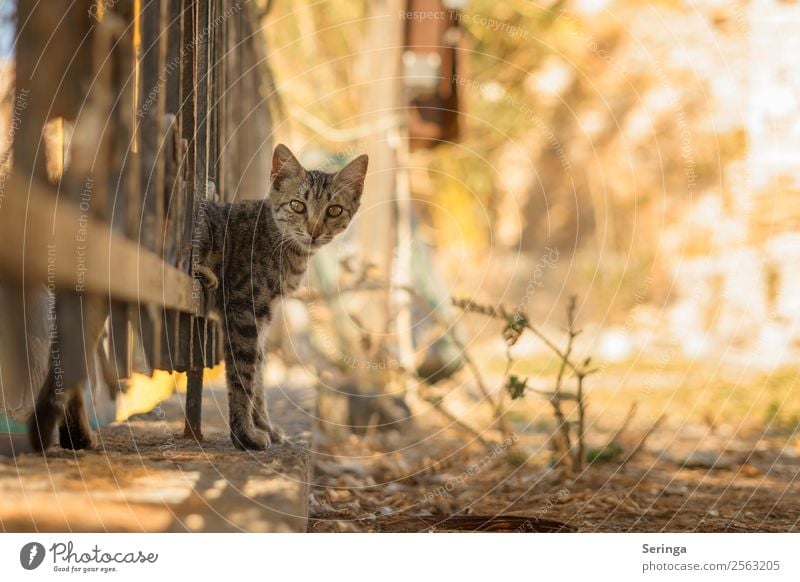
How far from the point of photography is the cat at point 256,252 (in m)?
2.20

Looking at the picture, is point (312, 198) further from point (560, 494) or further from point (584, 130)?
point (584, 130)

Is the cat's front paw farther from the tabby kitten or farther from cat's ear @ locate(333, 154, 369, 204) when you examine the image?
cat's ear @ locate(333, 154, 369, 204)

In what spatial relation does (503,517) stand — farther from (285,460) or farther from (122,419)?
(122,419)

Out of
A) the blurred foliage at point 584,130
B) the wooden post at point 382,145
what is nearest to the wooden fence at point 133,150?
the wooden post at point 382,145

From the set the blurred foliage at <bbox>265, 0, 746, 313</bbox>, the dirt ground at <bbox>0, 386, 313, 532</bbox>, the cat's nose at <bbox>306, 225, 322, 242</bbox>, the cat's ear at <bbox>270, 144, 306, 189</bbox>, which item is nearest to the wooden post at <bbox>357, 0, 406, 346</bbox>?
the blurred foliage at <bbox>265, 0, 746, 313</bbox>

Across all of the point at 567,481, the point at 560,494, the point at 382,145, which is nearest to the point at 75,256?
the point at 560,494

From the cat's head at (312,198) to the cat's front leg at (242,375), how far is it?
289 mm

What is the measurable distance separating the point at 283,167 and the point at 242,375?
0.55 metres

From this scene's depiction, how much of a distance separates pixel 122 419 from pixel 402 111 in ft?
11.9

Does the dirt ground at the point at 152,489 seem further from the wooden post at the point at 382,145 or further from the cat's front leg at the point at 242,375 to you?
the wooden post at the point at 382,145

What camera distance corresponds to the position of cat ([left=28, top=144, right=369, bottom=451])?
220 cm

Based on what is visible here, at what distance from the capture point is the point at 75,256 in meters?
1.74
